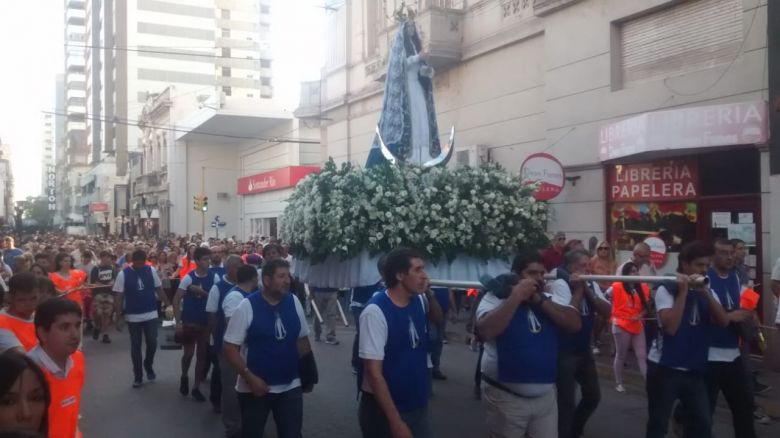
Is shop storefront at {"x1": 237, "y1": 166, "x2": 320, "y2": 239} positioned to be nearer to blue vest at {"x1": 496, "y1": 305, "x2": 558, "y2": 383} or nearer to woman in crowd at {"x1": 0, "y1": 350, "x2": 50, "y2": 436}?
blue vest at {"x1": 496, "y1": 305, "x2": 558, "y2": 383}

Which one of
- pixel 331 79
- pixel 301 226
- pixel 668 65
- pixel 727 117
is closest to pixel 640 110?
pixel 668 65

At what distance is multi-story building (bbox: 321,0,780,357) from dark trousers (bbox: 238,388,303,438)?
25.7 feet

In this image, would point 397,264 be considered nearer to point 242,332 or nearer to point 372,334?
point 372,334

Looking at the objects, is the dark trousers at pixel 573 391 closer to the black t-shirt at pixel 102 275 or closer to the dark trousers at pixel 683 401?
the dark trousers at pixel 683 401

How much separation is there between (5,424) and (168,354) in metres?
10.7

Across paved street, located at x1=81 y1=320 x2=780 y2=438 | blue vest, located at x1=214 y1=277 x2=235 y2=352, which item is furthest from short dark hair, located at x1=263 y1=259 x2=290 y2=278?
paved street, located at x1=81 y1=320 x2=780 y2=438

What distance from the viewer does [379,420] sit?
446cm

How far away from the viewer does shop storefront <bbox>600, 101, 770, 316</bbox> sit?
10.6 metres

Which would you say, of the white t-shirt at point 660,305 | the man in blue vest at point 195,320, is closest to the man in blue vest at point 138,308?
the man in blue vest at point 195,320

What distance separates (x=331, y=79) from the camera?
2400 cm

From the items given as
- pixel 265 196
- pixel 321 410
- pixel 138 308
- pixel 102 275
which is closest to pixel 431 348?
pixel 321 410

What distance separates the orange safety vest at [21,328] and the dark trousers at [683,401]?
452 cm

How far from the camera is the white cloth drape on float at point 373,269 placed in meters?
6.93

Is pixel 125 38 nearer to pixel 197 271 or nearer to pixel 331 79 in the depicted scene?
pixel 331 79
